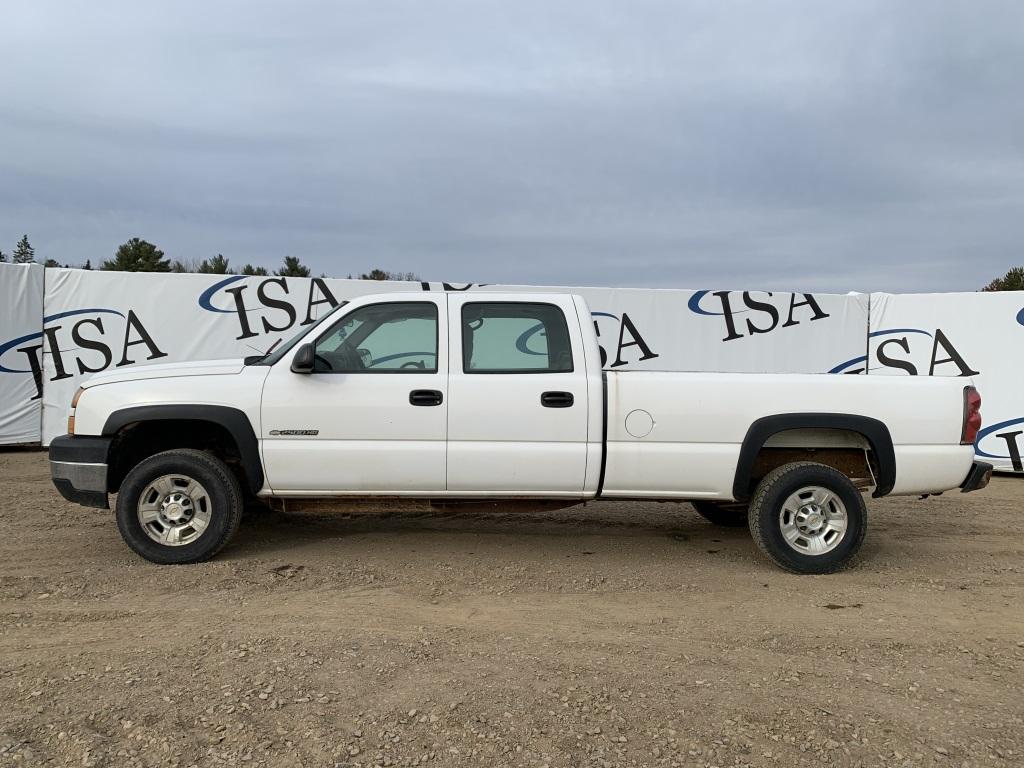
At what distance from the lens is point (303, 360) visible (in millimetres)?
4812

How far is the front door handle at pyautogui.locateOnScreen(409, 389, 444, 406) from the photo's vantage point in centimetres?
492

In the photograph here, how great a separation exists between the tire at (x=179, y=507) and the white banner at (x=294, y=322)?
5.97m

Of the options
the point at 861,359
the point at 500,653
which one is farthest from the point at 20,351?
the point at 861,359

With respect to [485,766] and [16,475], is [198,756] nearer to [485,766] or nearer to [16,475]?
[485,766]

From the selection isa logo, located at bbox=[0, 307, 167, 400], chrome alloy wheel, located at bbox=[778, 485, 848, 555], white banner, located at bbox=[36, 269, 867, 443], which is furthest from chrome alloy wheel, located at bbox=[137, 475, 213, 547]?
isa logo, located at bbox=[0, 307, 167, 400]

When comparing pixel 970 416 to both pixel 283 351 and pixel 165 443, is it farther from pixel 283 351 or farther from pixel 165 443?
pixel 165 443

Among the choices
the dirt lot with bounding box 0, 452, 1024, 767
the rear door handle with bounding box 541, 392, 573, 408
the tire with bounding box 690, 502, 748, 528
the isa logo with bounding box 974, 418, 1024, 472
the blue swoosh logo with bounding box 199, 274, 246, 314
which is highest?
the blue swoosh logo with bounding box 199, 274, 246, 314

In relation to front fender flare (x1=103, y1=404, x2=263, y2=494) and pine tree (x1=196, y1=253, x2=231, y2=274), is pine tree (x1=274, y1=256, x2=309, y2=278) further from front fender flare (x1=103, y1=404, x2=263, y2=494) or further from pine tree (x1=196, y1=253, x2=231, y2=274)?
front fender flare (x1=103, y1=404, x2=263, y2=494)

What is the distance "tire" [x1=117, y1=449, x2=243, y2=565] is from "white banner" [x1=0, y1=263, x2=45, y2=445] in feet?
21.7

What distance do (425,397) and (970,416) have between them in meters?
3.59

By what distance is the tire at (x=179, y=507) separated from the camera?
4.91 meters

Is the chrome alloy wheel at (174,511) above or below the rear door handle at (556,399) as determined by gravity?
below

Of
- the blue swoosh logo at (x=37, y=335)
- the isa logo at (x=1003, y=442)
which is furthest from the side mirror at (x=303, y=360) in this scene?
the isa logo at (x=1003, y=442)

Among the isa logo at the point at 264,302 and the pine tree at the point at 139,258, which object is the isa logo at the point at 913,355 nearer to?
the isa logo at the point at 264,302
